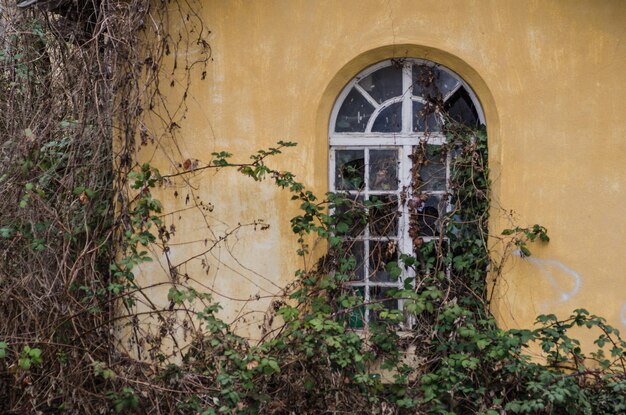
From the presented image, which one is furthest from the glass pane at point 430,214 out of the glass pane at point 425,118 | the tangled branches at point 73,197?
the tangled branches at point 73,197

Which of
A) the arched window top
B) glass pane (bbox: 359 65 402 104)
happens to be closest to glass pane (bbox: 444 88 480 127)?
the arched window top

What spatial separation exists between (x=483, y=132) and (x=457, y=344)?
1.64m

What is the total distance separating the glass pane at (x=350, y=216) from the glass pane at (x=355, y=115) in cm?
55

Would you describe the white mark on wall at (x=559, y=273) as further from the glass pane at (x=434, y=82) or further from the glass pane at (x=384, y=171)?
the glass pane at (x=434, y=82)

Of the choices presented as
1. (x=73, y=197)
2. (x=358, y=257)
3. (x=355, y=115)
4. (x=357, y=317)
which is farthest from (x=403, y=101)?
(x=73, y=197)

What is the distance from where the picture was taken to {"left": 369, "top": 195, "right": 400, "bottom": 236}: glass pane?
21.0 ft

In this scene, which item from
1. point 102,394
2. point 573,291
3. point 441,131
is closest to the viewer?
point 102,394

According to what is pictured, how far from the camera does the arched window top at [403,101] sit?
644 centimetres

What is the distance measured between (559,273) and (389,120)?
175 cm

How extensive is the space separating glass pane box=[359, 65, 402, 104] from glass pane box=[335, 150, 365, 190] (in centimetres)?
48

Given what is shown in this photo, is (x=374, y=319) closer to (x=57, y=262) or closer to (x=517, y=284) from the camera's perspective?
(x=517, y=284)

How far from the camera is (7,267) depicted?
6113 mm

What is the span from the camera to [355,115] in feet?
21.5

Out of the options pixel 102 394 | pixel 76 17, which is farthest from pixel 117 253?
pixel 76 17
